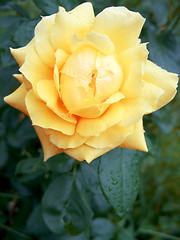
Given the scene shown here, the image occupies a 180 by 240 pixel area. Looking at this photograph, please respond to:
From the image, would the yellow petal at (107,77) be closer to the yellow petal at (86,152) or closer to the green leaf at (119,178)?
the yellow petal at (86,152)

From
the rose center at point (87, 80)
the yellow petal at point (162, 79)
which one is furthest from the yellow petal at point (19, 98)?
the yellow petal at point (162, 79)

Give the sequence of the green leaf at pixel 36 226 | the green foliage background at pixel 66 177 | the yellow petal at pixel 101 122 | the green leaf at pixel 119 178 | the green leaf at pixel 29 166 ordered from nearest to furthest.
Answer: the yellow petal at pixel 101 122 < the green leaf at pixel 119 178 < the green foliage background at pixel 66 177 < the green leaf at pixel 29 166 < the green leaf at pixel 36 226

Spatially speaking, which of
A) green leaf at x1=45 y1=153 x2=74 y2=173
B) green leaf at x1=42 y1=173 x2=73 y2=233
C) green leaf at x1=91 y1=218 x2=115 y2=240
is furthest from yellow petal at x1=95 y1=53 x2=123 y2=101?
green leaf at x1=91 y1=218 x2=115 y2=240

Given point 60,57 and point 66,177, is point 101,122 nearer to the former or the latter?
point 60,57

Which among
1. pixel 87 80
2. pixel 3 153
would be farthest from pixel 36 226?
pixel 87 80

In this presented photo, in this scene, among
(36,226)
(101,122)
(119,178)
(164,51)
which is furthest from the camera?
(36,226)

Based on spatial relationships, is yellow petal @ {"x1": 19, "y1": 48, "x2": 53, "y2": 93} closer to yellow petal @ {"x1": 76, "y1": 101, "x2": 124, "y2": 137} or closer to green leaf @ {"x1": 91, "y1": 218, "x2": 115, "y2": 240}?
yellow petal @ {"x1": 76, "y1": 101, "x2": 124, "y2": 137}
